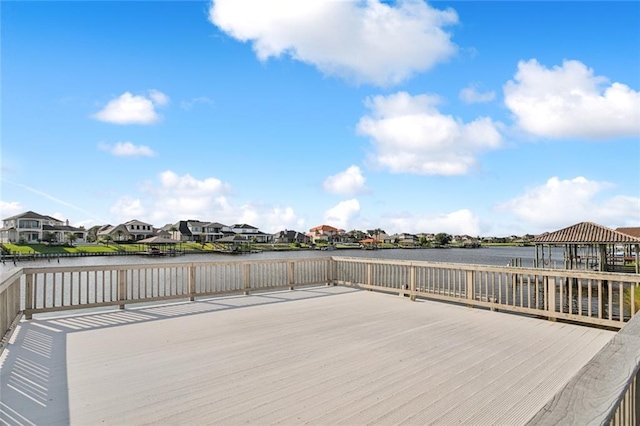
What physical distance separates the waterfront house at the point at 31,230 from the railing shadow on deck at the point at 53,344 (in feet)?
194

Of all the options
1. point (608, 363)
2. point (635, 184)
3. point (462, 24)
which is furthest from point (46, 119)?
point (635, 184)

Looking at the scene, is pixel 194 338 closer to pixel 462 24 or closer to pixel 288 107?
pixel 462 24

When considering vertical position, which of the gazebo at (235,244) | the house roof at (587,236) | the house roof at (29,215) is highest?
the house roof at (29,215)

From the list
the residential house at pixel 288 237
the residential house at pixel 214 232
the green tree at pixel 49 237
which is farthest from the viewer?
the residential house at pixel 288 237

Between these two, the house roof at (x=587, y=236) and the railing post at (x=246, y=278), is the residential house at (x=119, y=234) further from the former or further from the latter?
the railing post at (x=246, y=278)

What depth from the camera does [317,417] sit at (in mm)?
2830

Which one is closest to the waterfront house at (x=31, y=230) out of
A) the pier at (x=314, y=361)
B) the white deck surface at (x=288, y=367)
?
the pier at (x=314, y=361)

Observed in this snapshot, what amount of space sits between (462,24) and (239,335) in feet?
32.5

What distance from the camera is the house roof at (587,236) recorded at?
17.8 metres

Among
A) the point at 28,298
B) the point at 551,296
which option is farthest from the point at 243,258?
the point at 551,296

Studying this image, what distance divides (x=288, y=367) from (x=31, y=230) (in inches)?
2562

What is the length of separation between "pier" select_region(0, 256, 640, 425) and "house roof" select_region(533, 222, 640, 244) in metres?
15.2

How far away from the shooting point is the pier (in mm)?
2816

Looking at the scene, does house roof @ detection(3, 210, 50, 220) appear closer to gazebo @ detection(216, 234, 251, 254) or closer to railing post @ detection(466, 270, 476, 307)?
gazebo @ detection(216, 234, 251, 254)
